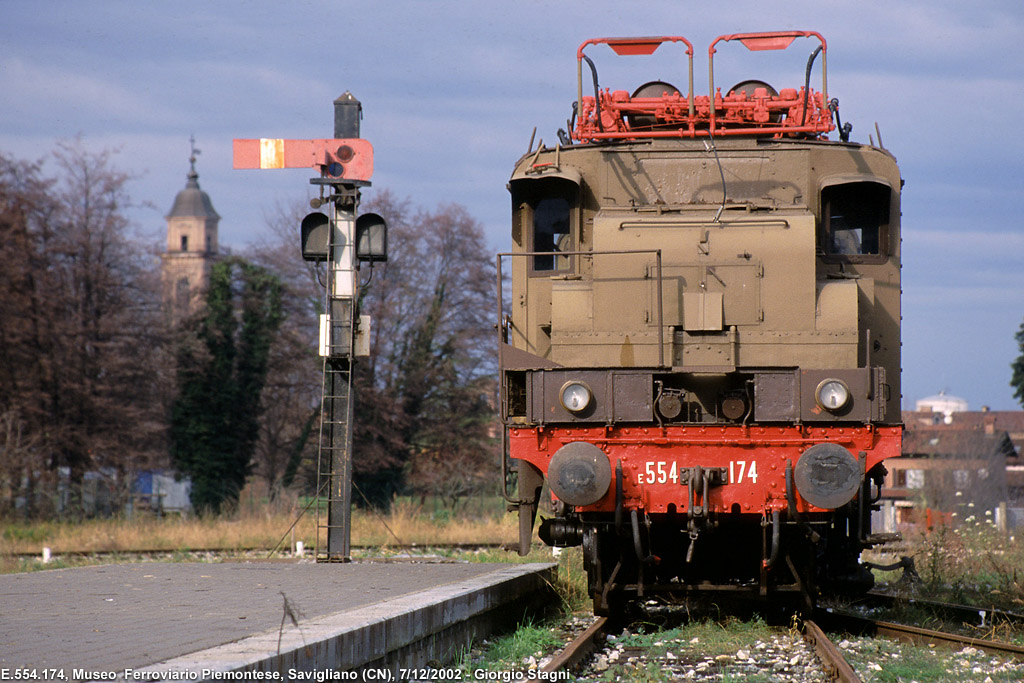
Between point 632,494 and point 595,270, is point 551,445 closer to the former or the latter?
point 632,494

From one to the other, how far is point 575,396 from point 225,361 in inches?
1283

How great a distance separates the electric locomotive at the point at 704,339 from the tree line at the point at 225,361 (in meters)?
21.7

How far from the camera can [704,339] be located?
8.36 meters

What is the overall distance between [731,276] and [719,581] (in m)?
2.88

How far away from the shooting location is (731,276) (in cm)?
841

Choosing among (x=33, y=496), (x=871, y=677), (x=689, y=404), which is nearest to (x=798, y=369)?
(x=689, y=404)

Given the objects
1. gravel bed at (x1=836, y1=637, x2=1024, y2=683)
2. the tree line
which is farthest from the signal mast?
the tree line

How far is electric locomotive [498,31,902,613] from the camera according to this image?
7836mm

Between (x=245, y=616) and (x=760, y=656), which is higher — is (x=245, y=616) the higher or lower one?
the higher one

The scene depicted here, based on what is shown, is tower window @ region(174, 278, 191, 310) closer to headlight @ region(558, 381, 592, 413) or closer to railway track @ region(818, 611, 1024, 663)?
railway track @ region(818, 611, 1024, 663)

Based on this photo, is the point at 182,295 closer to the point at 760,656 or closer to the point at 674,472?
the point at 674,472

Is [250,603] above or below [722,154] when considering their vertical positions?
below

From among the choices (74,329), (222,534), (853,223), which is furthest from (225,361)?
(853,223)

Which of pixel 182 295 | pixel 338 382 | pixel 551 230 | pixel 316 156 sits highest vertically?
pixel 182 295
